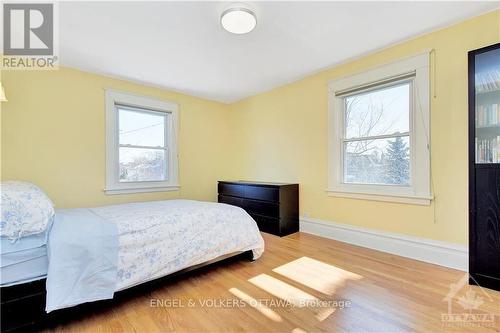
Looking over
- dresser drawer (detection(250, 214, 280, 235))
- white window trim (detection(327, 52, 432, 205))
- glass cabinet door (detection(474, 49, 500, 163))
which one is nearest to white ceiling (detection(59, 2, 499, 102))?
white window trim (detection(327, 52, 432, 205))

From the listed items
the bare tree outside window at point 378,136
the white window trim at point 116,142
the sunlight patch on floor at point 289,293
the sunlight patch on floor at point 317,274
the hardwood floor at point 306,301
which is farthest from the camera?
the white window trim at point 116,142

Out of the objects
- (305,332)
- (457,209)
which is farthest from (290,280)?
(457,209)

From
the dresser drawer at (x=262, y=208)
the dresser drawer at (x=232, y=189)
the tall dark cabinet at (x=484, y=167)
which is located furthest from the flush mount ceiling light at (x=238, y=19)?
the dresser drawer at (x=232, y=189)

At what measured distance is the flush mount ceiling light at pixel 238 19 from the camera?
207 cm

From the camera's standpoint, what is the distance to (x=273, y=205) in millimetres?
3668

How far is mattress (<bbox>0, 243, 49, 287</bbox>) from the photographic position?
1.46 meters

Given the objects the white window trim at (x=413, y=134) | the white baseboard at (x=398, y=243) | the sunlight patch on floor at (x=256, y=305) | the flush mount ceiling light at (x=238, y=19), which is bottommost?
the sunlight patch on floor at (x=256, y=305)

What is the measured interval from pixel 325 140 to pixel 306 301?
90.7 inches

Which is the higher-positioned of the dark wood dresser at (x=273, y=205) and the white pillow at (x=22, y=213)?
the white pillow at (x=22, y=213)

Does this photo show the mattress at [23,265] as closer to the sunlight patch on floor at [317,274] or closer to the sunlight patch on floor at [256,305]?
the sunlight patch on floor at [256,305]

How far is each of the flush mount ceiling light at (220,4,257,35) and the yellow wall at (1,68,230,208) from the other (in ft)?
7.61

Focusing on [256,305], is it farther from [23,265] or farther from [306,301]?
[23,265]

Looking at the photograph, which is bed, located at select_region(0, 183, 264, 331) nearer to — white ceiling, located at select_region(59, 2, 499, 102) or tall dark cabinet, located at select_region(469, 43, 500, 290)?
white ceiling, located at select_region(59, 2, 499, 102)

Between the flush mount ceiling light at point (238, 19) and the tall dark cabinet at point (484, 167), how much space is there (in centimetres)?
198
